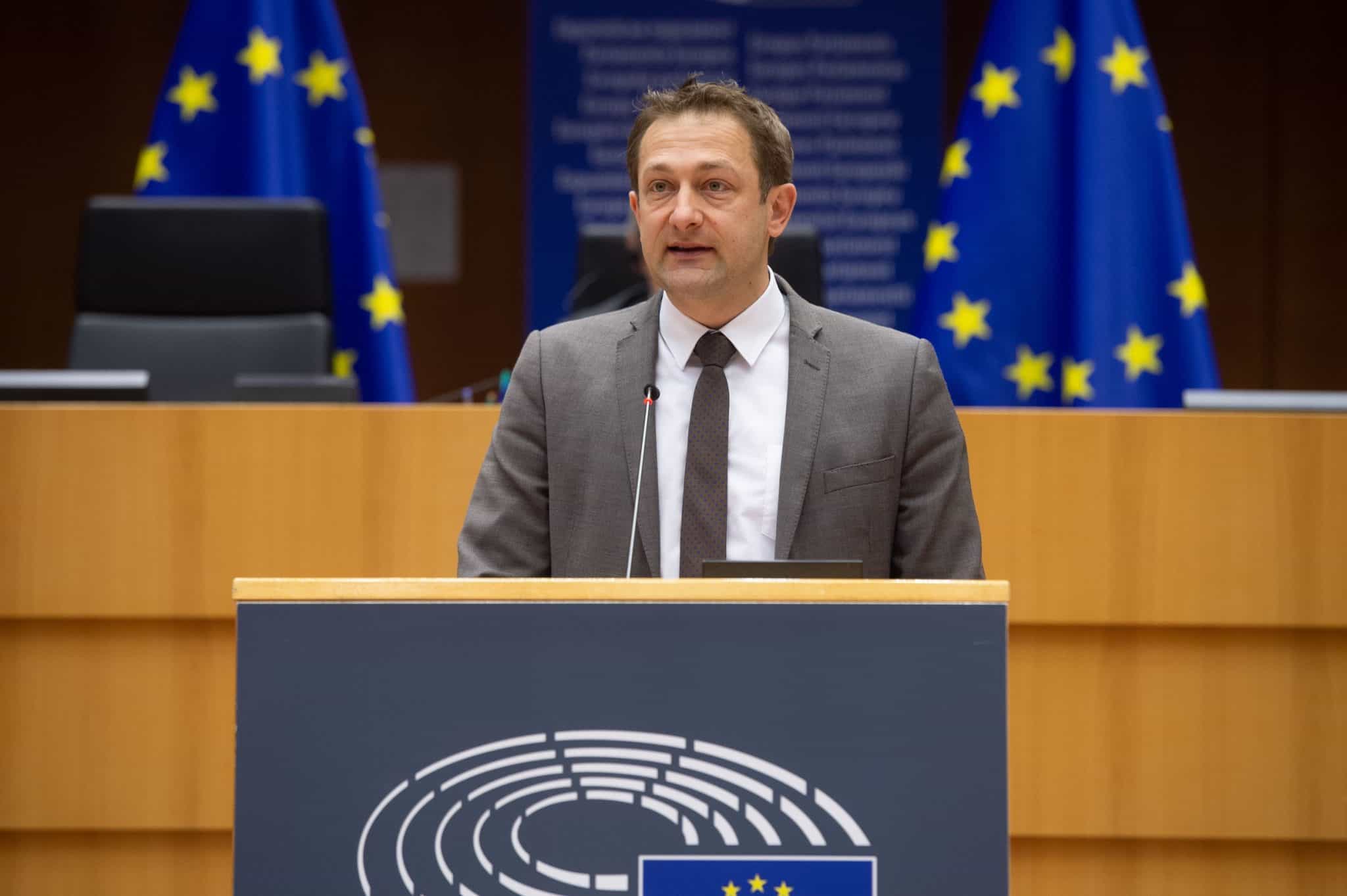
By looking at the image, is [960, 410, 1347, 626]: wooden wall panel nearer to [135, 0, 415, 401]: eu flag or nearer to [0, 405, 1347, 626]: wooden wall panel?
[0, 405, 1347, 626]: wooden wall panel

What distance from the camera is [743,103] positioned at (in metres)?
2.03

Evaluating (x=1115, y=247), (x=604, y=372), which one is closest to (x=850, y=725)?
(x=604, y=372)

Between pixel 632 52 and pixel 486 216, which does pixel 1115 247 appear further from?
pixel 486 216

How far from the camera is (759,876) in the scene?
139cm

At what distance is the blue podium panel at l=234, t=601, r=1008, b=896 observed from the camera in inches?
55.0

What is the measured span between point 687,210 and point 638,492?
1.28 ft

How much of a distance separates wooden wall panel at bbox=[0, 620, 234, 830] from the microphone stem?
1.09 metres

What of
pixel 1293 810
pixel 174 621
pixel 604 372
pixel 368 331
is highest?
pixel 368 331

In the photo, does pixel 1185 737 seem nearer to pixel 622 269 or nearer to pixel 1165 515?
pixel 1165 515

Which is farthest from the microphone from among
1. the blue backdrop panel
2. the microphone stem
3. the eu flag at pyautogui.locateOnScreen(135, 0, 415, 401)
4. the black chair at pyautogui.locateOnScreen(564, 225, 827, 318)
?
the blue backdrop panel

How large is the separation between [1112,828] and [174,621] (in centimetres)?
180

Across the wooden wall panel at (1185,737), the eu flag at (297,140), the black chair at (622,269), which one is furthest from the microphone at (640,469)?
the eu flag at (297,140)

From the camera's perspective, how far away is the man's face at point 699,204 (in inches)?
78.7

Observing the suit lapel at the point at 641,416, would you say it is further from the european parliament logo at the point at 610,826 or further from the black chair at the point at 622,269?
the black chair at the point at 622,269
